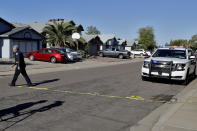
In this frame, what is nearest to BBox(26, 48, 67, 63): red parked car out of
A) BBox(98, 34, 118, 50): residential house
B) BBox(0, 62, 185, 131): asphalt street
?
BBox(0, 62, 185, 131): asphalt street

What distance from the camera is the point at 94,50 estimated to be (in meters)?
47.0

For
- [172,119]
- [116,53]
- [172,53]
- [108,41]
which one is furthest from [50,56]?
[108,41]

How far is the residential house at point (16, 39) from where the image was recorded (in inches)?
1008

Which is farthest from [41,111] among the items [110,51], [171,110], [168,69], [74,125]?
[110,51]

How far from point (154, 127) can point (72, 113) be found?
208 cm

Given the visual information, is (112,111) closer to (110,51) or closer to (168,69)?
(168,69)

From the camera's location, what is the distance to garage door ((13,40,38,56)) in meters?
27.0

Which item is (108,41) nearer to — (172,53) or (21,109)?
(172,53)

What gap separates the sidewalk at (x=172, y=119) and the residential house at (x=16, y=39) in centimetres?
2251

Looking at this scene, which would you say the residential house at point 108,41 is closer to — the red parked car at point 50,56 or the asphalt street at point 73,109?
the red parked car at point 50,56

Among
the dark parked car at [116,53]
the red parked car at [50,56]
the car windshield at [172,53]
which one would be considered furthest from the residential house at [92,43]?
the car windshield at [172,53]

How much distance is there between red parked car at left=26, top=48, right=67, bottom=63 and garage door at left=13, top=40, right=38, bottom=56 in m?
3.96

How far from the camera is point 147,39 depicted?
7838 centimetres

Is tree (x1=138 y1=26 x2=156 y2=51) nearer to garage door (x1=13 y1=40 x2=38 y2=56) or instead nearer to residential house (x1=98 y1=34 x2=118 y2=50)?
residential house (x1=98 y1=34 x2=118 y2=50)
